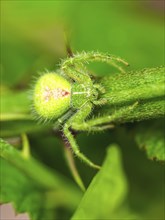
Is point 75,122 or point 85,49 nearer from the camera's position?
point 75,122

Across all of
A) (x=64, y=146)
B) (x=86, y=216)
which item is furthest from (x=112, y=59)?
(x=86, y=216)

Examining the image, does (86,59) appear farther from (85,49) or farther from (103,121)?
(85,49)

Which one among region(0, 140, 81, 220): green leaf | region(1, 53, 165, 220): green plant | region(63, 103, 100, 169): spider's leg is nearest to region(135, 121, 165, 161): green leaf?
region(1, 53, 165, 220): green plant

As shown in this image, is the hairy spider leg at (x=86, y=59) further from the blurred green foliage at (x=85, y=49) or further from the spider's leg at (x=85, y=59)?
the blurred green foliage at (x=85, y=49)

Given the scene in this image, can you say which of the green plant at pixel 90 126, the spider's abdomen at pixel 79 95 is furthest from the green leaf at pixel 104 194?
the spider's abdomen at pixel 79 95

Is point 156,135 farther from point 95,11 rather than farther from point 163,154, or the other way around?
point 95,11

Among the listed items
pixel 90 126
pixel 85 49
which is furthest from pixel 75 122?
pixel 85 49
